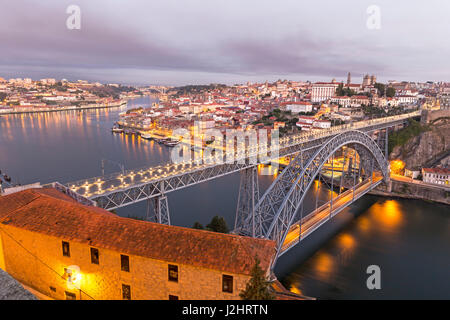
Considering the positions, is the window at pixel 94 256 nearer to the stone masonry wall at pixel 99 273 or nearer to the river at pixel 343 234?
the stone masonry wall at pixel 99 273

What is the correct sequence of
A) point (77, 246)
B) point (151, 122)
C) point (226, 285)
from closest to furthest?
point (226, 285) < point (77, 246) < point (151, 122)

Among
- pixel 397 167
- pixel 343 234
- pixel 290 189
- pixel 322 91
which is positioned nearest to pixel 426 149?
pixel 397 167

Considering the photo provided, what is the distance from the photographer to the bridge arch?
41.4 ft

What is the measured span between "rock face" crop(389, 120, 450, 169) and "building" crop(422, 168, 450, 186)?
4.08 m

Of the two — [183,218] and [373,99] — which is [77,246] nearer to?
[183,218]

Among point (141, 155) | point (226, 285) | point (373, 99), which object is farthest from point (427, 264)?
point (373, 99)

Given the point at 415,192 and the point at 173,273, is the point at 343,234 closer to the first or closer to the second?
the point at 415,192

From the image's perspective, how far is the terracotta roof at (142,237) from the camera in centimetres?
537

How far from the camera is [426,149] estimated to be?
29.8 meters

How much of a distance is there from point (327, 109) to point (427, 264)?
3445cm

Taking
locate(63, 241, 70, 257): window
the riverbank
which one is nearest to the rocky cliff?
the riverbank

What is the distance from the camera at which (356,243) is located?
16969mm

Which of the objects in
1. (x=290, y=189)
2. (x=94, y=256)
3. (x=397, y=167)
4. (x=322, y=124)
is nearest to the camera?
(x=94, y=256)

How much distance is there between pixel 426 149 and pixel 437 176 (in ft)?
21.1
